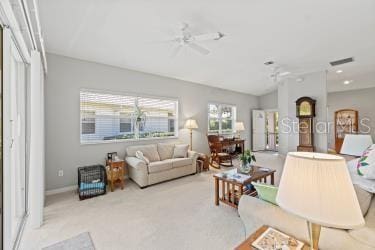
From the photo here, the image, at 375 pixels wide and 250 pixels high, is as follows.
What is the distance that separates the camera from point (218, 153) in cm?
565

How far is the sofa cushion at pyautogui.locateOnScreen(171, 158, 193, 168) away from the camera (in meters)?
4.13

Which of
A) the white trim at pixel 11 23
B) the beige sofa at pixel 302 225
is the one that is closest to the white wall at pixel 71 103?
the white trim at pixel 11 23

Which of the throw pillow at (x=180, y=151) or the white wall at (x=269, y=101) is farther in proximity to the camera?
the white wall at (x=269, y=101)

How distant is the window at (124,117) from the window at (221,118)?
1.68m

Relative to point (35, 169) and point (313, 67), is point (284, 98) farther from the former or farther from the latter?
point (35, 169)

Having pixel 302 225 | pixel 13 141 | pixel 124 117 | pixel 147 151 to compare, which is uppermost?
pixel 124 117

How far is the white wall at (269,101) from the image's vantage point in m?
8.03

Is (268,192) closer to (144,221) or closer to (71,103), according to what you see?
(144,221)

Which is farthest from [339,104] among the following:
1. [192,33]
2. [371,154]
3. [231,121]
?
[192,33]

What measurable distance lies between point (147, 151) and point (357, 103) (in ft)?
26.6

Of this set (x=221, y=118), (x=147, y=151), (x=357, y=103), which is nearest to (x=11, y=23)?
(x=147, y=151)

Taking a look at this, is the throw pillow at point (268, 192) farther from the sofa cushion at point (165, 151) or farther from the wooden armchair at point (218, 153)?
the wooden armchair at point (218, 153)

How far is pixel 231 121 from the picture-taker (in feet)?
24.1

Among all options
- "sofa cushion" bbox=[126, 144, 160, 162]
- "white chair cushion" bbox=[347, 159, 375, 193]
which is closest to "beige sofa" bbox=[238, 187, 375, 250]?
"white chair cushion" bbox=[347, 159, 375, 193]
